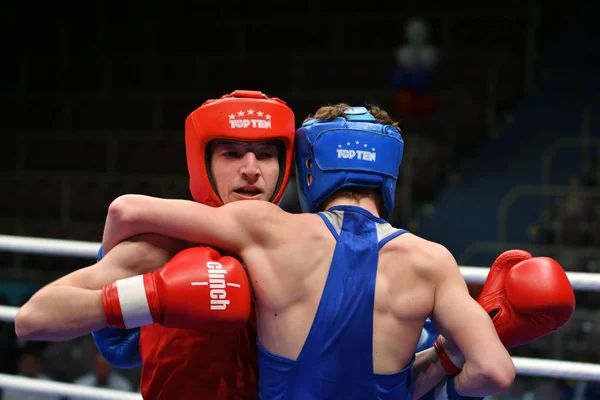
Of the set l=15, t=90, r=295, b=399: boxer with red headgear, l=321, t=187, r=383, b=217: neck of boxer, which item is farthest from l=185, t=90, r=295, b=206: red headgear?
l=321, t=187, r=383, b=217: neck of boxer

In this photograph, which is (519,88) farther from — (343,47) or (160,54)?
(160,54)

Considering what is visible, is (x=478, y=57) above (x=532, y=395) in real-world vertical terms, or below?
above

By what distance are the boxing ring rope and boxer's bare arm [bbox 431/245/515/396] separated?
0.56 metres

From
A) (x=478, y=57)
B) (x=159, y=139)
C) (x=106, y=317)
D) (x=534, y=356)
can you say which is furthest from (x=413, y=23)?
(x=106, y=317)

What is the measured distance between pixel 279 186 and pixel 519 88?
5678mm

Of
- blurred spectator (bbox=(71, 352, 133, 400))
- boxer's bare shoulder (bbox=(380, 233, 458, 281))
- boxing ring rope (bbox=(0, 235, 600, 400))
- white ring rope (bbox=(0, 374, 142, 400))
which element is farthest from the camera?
blurred spectator (bbox=(71, 352, 133, 400))

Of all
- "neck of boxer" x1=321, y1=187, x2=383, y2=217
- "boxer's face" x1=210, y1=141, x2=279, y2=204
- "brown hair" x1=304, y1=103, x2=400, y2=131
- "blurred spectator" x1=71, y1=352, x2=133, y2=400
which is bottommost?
"blurred spectator" x1=71, y1=352, x2=133, y2=400

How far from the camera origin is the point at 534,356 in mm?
4504

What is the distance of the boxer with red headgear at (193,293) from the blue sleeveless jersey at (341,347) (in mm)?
152

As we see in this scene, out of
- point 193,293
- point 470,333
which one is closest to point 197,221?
point 193,293

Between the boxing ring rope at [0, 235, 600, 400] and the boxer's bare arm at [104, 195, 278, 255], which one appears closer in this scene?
the boxer's bare arm at [104, 195, 278, 255]

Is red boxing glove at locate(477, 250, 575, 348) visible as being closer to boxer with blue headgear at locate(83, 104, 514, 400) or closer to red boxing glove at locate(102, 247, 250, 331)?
boxer with blue headgear at locate(83, 104, 514, 400)

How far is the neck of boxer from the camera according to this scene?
5.93 ft

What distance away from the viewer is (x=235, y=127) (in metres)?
1.85
